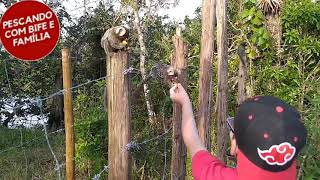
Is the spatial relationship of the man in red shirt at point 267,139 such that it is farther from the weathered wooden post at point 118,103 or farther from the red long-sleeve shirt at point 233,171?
the weathered wooden post at point 118,103

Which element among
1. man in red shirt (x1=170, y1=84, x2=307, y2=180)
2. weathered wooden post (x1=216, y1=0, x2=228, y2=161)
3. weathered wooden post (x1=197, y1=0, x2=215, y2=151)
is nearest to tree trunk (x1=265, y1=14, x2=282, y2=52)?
weathered wooden post (x1=216, y1=0, x2=228, y2=161)

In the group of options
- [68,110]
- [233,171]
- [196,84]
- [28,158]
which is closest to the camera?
[233,171]

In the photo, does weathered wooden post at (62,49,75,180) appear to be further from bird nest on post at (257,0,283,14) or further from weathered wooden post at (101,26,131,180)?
bird nest on post at (257,0,283,14)

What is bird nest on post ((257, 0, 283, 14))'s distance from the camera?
5.74 meters

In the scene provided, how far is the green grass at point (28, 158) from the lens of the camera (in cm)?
562

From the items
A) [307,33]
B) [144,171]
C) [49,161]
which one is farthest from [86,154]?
[307,33]

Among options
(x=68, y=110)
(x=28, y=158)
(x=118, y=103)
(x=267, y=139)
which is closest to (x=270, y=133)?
(x=267, y=139)

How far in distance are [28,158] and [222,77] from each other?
4136 millimetres

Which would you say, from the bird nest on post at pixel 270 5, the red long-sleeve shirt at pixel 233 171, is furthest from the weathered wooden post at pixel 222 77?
the bird nest on post at pixel 270 5

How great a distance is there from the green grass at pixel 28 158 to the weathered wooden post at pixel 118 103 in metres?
2.24

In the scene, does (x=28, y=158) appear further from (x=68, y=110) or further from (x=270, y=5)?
(x=68, y=110)

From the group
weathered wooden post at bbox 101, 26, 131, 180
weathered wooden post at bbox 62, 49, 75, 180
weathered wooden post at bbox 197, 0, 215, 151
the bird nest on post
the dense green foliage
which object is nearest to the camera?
weathered wooden post at bbox 101, 26, 131, 180

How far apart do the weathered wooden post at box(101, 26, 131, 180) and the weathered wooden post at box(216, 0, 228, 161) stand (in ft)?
3.39

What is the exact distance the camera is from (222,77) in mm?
3396
